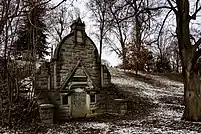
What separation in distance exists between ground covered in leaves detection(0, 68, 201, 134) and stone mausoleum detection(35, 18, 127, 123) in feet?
2.88

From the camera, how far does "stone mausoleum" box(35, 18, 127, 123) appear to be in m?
12.6

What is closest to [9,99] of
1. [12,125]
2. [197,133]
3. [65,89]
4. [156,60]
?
[12,125]

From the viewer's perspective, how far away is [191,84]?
11562 mm

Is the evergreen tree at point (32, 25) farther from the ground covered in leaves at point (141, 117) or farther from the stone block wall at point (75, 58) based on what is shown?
the ground covered in leaves at point (141, 117)

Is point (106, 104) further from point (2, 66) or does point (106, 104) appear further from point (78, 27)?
point (2, 66)

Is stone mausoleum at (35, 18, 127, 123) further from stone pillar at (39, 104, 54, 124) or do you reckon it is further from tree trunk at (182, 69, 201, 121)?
tree trunk at (182, 69, 201, 121)

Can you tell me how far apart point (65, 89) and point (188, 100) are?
20.2 feet

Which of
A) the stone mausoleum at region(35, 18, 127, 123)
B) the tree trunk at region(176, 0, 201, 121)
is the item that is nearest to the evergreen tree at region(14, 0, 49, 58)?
the stone mausoleum at region(35, 18, 127, 123)

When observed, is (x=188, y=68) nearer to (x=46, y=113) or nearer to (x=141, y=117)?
(x=141, y=117)

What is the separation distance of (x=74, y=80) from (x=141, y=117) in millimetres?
4061

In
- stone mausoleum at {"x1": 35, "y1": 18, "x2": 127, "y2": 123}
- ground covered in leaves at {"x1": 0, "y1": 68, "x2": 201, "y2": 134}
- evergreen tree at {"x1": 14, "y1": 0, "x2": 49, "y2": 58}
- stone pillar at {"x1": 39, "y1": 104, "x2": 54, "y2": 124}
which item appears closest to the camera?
evergreen tree at {"x1": 14, "y1": 0, "x2": 49, "y2": 58}

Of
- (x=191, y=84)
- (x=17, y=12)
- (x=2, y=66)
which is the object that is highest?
(x=17, y=12)

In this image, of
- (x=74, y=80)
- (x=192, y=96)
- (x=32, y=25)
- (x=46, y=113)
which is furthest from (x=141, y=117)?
(x=32, y=25)

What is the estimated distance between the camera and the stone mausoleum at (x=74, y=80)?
1262 centimetres
